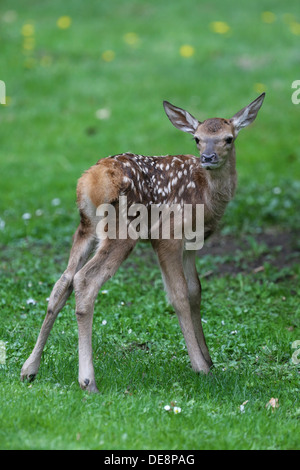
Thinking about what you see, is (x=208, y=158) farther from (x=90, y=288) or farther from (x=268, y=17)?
(x=268, y=17)

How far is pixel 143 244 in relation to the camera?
32.1ft

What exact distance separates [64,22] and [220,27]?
3.83 meters

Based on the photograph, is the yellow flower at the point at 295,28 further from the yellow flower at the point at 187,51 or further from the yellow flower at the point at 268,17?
the yellow flower at the point at 187,51

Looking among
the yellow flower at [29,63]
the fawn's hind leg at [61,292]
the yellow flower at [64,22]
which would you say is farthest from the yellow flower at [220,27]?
the fawn's hind leg at [61,292]

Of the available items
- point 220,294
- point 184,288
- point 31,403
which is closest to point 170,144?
point 220,294

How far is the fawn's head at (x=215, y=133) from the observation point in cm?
616

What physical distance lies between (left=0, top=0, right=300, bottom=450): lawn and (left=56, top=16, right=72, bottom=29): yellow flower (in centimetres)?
8

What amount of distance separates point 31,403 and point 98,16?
15.4 meters

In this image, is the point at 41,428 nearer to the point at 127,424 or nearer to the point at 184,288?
the point at 127,424

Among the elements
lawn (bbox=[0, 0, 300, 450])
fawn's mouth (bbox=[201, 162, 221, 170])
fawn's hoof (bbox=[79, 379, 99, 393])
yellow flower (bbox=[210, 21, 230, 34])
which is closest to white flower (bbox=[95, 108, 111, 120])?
lawn (bbox=[0, 0, 300, 450])

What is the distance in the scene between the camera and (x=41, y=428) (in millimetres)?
4656

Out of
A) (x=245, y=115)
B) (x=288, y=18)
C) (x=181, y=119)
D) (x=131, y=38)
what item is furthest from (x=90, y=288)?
(x=288, y=18)

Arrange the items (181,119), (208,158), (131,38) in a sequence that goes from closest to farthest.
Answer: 1. (208,158)
2. (181,119)
3. (131,38)

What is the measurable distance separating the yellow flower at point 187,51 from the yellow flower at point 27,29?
11.8 ft
